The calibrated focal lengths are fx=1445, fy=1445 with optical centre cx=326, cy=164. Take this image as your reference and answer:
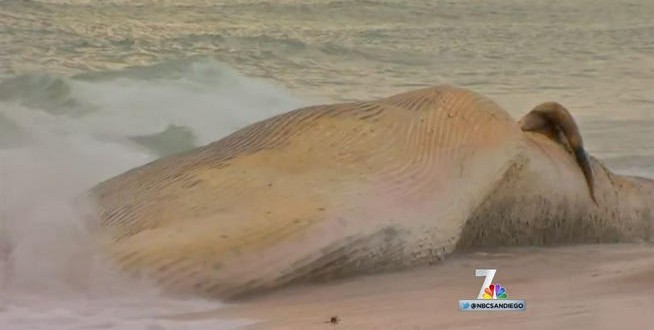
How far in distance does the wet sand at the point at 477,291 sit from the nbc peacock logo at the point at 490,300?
0.03m

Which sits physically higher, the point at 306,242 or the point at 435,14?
the point at 435,14

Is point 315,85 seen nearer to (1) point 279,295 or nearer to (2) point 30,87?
(2) point 30,87

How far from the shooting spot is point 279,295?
14.7 feet

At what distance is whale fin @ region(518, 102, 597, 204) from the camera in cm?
541

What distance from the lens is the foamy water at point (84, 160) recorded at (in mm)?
4227

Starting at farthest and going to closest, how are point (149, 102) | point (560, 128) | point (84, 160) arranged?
point (149, 102) → point (84, 160) → point (560, 128)

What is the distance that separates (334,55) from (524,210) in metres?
10.3

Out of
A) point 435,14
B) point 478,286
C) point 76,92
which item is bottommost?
point 478,286

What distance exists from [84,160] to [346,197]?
10.6 ft

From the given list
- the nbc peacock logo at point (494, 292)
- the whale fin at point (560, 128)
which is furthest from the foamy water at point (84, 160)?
the whale fin at point (560, 128)

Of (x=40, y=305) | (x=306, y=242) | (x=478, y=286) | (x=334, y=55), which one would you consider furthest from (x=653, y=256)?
(x=334, y=55)

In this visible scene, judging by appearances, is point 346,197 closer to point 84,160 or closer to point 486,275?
point 486,275

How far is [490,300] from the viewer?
4.53 m

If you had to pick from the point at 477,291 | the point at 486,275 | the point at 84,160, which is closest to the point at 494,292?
the point at 477,291
